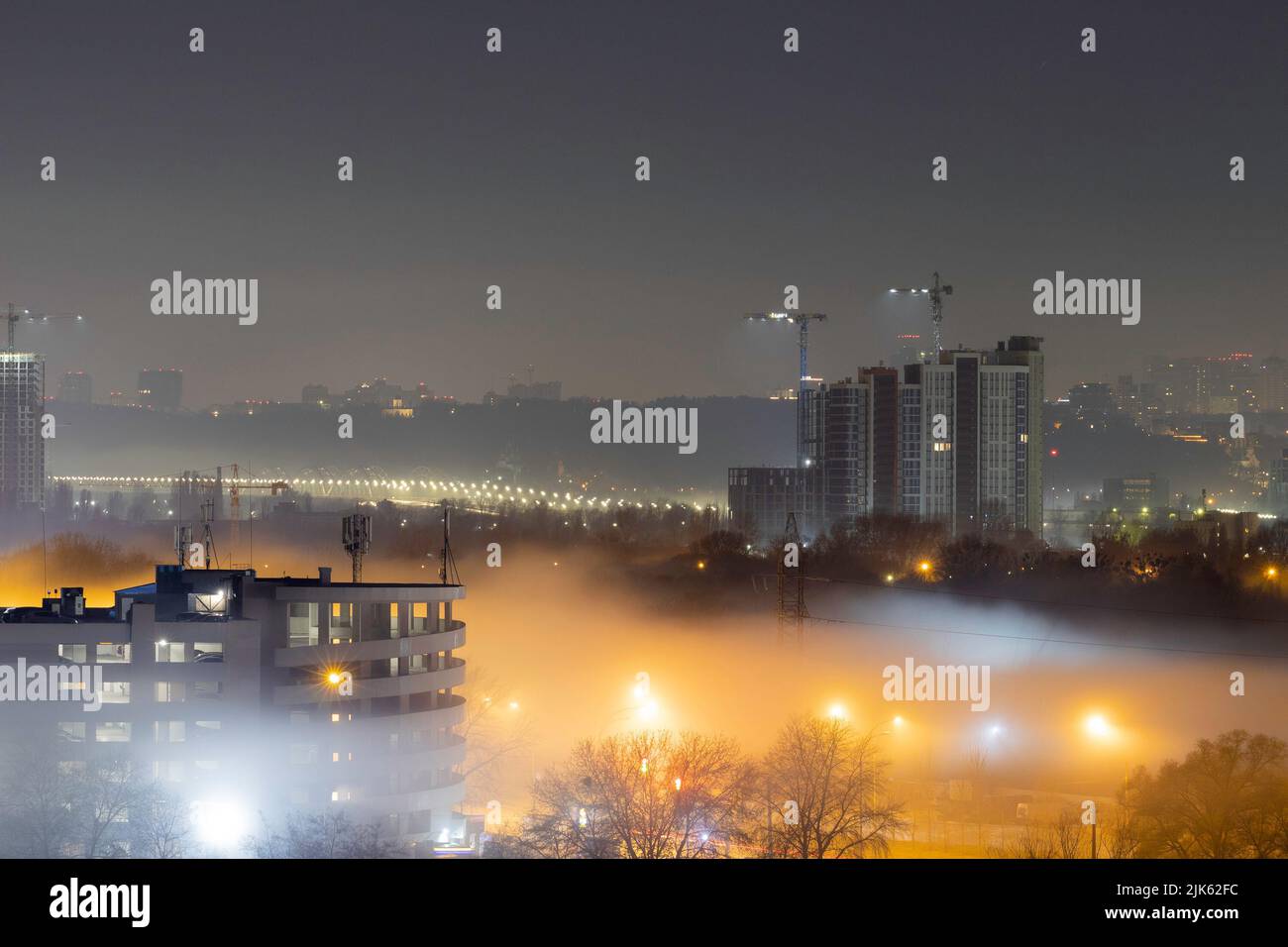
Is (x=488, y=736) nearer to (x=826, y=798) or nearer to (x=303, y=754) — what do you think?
(x=826, y=798)

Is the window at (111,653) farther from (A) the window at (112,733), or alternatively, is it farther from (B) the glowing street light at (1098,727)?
(B) the glowing street light at (1098,727)

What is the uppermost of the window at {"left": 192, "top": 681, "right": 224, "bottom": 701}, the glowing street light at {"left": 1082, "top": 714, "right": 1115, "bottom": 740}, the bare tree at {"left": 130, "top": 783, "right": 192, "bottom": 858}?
the window at {"left": 192, "top": 681, "right": 224, "bottom": 701}

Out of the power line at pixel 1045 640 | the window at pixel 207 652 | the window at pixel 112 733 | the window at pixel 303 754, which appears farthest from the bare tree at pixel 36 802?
the power line at pixel 1045 640
